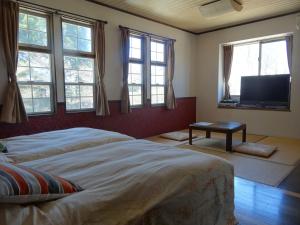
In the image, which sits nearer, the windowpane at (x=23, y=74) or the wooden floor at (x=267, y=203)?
the wooden floor at (x=267, y=203)

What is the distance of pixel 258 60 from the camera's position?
17.9 ft

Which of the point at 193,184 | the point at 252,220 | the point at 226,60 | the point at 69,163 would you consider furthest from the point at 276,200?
the point at 226,60

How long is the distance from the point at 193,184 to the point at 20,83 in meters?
3.10

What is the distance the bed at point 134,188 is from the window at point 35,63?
2048 millimetres

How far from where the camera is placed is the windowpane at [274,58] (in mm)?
5039

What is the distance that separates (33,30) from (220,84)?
4.72 m

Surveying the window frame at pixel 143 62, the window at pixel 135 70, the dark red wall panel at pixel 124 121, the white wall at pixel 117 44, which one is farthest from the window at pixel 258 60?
the window at pixel 135 70

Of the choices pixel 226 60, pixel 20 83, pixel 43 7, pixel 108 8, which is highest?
pixel 108 8

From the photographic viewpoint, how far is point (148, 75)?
4996 millimetres

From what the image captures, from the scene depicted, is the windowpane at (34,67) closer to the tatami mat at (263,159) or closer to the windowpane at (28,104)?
the windowpane at (28,104)

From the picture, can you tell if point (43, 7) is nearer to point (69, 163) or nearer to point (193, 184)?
point (69, 163)

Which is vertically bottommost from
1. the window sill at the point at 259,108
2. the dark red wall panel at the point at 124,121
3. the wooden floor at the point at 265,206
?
the wooden floor at the point at 265,206

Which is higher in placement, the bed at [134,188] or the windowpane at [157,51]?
the windowpane at [157,51]

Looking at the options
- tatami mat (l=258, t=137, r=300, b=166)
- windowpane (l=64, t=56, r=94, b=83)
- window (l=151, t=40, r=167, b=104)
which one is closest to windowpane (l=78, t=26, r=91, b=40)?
windowpane (l=64, t=56, r=94, b=83)
